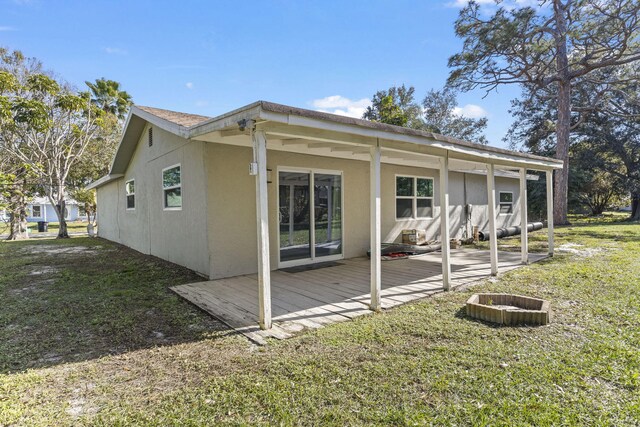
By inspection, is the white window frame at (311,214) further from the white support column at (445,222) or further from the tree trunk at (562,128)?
the tree trunk at (562,128)

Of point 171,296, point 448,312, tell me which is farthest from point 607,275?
point 171,296

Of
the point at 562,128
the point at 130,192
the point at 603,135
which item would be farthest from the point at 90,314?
the point at 603,135

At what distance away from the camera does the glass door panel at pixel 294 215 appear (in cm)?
699

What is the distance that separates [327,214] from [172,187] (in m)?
3.54

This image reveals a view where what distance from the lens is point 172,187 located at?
7613 mm

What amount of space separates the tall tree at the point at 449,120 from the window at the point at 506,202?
57.7 feet

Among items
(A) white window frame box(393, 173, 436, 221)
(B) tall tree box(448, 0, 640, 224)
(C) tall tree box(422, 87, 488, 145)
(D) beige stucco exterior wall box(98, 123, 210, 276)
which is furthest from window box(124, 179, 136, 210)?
(C) tall tree box(422, 87, 488, 145)

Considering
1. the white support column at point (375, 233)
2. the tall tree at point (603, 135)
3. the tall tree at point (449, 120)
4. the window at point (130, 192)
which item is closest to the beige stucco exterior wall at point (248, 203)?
the white support column at point (375, 233)

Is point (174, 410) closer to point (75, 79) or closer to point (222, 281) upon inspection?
point (222, 281)

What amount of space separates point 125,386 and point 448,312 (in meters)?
3.56

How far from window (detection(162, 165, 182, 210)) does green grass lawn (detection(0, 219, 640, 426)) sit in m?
Result: 2.85

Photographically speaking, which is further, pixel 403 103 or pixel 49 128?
pixel 403 103

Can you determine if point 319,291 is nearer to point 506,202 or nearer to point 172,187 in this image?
point 172,187

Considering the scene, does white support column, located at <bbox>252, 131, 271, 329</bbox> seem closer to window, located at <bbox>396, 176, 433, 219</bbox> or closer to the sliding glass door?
the sliding glass door
